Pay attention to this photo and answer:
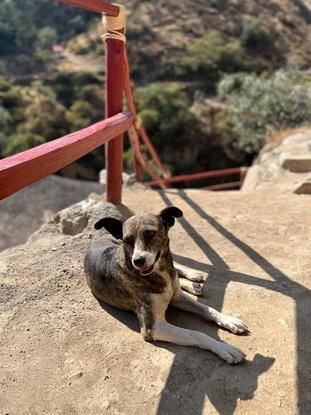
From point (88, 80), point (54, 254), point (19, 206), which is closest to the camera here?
point (54, 254)

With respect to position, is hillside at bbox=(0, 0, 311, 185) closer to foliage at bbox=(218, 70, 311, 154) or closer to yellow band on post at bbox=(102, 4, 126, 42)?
foliage at bbox=(218, 70, 311, 154)

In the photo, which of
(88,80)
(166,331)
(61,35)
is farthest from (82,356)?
(61,35)

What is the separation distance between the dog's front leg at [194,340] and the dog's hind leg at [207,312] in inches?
9.0

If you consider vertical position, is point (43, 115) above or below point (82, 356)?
below

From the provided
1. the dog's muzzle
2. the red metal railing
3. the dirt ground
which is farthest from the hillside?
the dog's muzzle

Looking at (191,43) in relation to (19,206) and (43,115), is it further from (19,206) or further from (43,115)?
(19,206)

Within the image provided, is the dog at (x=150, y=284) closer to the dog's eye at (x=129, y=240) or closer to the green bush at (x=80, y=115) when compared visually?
the dog's eye at (x=129, y=240)

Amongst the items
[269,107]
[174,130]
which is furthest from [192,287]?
[174,130]

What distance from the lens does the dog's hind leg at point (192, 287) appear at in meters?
3.43

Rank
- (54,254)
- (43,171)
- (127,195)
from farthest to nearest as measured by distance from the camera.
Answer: (127,195) < (54,254) < (43,171)

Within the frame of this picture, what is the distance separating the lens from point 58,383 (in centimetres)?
265

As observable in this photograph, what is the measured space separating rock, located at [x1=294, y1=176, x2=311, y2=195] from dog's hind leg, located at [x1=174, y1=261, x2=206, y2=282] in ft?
8.71

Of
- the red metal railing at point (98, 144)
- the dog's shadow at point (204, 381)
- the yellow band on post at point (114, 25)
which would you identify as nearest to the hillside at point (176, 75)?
the red metal railing at point (98, 144)

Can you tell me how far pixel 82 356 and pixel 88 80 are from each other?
159 ft
